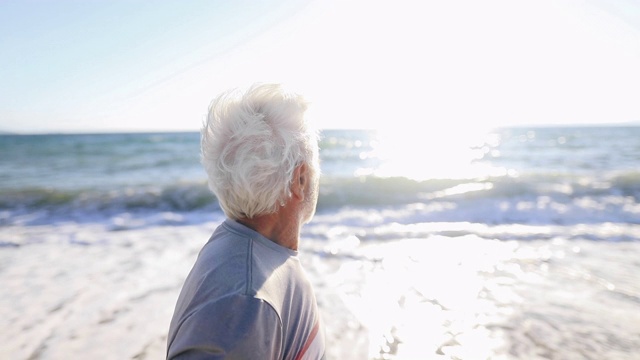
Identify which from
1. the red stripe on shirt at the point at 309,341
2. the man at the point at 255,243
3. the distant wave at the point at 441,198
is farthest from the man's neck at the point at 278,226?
the distant wave at the point at 441,198

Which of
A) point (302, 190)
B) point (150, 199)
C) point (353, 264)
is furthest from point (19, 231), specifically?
point (302, 190)

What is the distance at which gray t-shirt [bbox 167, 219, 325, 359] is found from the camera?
1246mm

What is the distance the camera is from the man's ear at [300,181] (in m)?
1.65

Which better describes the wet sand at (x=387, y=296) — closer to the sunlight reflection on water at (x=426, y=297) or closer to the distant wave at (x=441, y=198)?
the sunlight reflection on water at (x=426, y=297)

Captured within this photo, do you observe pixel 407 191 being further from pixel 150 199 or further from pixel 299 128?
pixel 299 128

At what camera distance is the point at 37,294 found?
173 inches

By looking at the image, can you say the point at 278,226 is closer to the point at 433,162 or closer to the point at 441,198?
the point at 441,198

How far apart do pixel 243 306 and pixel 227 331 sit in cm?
7

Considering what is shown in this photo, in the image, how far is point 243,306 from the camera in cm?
127

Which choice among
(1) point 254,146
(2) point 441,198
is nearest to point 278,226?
(1) point 254,146

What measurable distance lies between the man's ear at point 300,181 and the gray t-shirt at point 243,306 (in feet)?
0.65

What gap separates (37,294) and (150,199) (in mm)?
6012

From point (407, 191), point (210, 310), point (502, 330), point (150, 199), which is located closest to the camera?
point (210, 310)

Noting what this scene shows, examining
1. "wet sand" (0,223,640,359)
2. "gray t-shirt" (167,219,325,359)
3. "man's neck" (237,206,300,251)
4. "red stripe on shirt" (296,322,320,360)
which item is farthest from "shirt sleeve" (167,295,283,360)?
"wet sand" (0,223,640,359)
